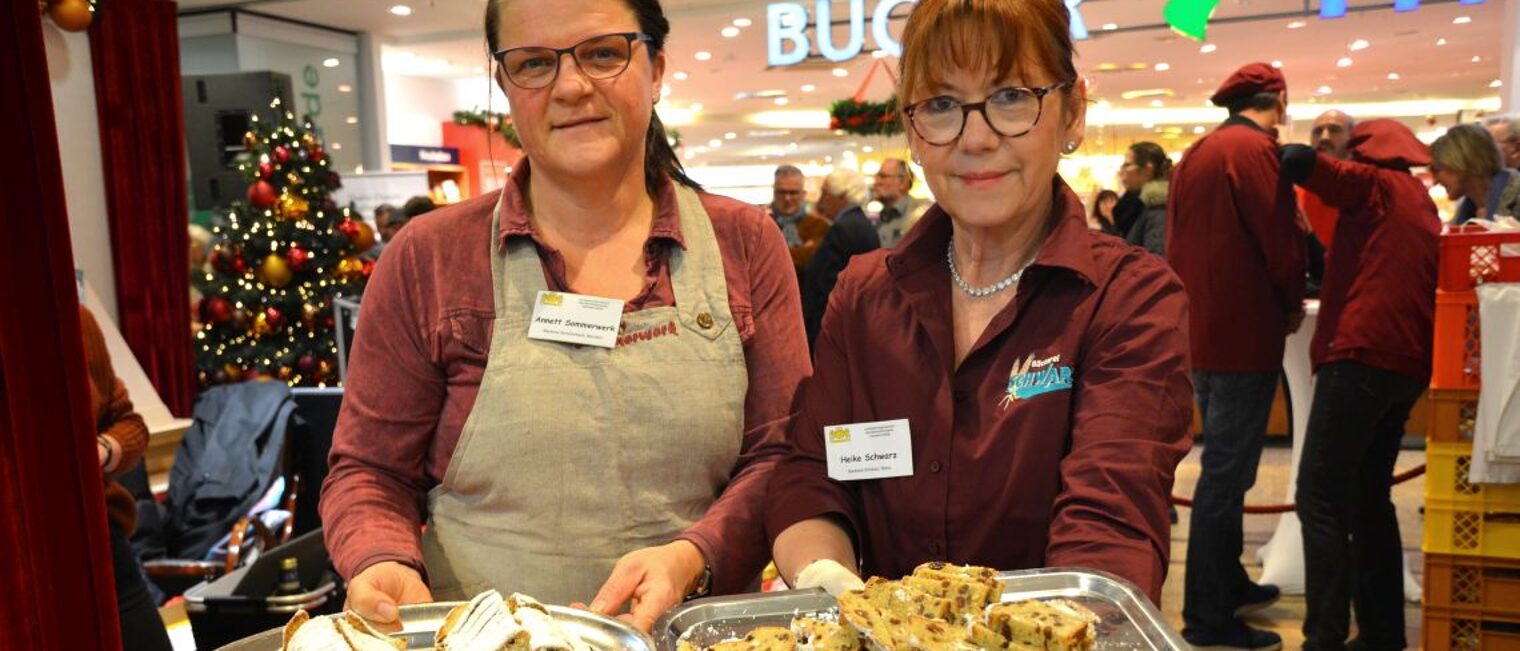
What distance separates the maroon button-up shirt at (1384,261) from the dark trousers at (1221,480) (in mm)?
334

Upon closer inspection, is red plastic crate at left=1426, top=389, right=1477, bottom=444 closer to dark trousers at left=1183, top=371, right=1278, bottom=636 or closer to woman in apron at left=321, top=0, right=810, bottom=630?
dark trousers at left=1183, top=371, right=1278, bottom=636

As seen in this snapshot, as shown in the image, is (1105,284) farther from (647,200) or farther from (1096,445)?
(647,200)

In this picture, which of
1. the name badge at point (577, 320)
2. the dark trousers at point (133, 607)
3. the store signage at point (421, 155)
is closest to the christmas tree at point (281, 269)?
the store signage at point (421, 155)

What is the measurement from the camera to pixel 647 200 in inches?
68.4

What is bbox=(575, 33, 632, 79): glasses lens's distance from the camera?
1.53 meters

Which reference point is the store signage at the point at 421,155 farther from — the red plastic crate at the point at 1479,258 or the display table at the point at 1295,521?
Result: the red plastic crate at the point at 1479,258

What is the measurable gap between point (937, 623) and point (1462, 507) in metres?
2.50

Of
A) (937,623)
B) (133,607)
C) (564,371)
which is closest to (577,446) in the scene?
(564,371)

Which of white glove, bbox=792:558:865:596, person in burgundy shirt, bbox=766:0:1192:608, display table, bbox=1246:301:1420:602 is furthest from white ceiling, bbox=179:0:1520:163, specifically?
white glove, bbox=792:558:865:596

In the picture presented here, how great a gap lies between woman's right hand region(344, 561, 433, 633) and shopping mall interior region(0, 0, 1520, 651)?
0.84 ft

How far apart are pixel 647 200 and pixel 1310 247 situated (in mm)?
3740

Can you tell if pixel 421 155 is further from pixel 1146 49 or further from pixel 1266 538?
pixel 1266 538

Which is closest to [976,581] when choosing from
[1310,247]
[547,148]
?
[547,148]

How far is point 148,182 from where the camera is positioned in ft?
28.1
